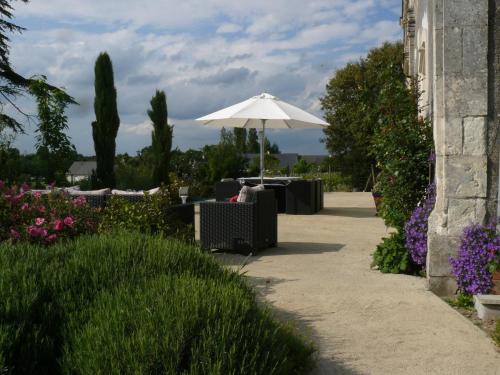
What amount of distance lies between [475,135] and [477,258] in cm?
106

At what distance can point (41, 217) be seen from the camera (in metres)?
6.11

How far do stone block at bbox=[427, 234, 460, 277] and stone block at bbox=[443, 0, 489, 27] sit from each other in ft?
6.17

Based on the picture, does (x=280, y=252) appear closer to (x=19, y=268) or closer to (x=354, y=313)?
(x=354, y=313)

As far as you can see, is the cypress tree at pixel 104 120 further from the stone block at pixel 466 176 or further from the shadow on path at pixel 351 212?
the stone block at pixel 466 176

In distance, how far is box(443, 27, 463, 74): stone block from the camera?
17.3 feet

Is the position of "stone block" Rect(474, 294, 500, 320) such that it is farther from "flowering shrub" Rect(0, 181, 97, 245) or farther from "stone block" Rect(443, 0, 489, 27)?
"flowering shrub" Rect(0, 181, 97, 245)

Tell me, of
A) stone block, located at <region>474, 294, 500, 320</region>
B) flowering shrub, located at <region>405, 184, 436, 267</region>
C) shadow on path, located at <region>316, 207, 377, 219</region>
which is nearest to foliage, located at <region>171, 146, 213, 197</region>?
shadow on path, located at <region>316, 207, 377, 219</region>

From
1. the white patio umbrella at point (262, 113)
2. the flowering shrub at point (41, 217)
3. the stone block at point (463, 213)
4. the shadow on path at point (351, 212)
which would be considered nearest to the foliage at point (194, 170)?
the shadow on path at point (351, 212)

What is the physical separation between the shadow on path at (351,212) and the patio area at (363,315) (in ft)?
13.5

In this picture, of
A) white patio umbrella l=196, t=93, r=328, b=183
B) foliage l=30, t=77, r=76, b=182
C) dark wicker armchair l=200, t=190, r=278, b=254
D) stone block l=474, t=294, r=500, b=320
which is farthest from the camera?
foliage l=30, t=77, r=76, b=182

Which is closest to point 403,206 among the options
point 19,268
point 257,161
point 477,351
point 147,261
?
point 477,351

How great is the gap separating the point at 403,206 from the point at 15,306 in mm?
4578

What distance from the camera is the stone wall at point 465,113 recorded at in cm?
524

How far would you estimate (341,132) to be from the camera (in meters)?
25.0
